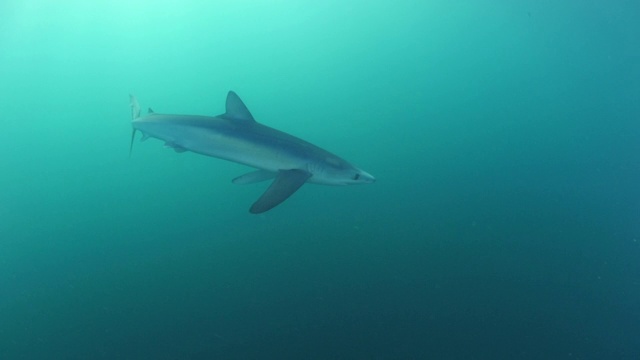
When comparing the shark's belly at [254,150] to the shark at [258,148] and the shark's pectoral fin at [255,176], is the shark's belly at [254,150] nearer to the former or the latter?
the shark at [258,148]

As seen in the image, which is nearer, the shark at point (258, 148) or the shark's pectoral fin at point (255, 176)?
the shark at point (258, 148)

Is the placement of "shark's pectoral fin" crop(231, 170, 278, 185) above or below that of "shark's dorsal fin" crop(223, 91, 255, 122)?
below

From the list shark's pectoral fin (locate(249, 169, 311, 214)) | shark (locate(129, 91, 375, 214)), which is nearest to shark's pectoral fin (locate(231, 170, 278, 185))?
shark (locate(129, 91, 375, 214))

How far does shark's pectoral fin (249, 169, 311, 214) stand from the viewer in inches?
146

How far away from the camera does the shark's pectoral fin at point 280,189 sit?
3720mm

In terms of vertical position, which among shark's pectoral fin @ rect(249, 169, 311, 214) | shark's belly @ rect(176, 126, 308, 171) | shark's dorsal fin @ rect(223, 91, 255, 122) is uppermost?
shark's dorsal fin @ rect(223, 91, 255, 122)

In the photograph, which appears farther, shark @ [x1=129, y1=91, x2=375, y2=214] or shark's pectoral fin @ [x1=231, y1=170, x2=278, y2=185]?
shark's pectoral fin @ [x1=231, y1=170, x2=278, y2=185]

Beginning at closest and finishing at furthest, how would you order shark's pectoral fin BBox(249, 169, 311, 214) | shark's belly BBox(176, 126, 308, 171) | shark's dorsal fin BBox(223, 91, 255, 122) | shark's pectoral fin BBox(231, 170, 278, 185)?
shark's pectoral fin BBox(249, 169, 311, 214) → shark's belly BBox(176, 126, 308, 171) → shark's dorsal fin BBox(223, 91, 255, 122) → shark's pectoral fin BBox(231, 170, 278, 185)

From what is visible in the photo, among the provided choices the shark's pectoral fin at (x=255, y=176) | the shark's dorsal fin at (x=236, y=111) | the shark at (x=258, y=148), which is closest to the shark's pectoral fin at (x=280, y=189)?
the shark at (x=258, y=148)

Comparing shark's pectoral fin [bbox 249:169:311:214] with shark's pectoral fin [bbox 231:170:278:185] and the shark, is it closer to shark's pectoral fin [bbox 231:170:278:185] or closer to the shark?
the shark

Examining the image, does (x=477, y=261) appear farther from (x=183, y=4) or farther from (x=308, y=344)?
(x=183, y=4)

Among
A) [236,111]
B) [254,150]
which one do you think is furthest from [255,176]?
[236,111]

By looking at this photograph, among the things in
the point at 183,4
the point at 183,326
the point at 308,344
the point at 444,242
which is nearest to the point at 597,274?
the point at 444,242

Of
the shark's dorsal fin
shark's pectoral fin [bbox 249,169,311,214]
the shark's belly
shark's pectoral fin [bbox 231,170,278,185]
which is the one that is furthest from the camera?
shark's pectoral fin [bbox 231,170,278,185]
